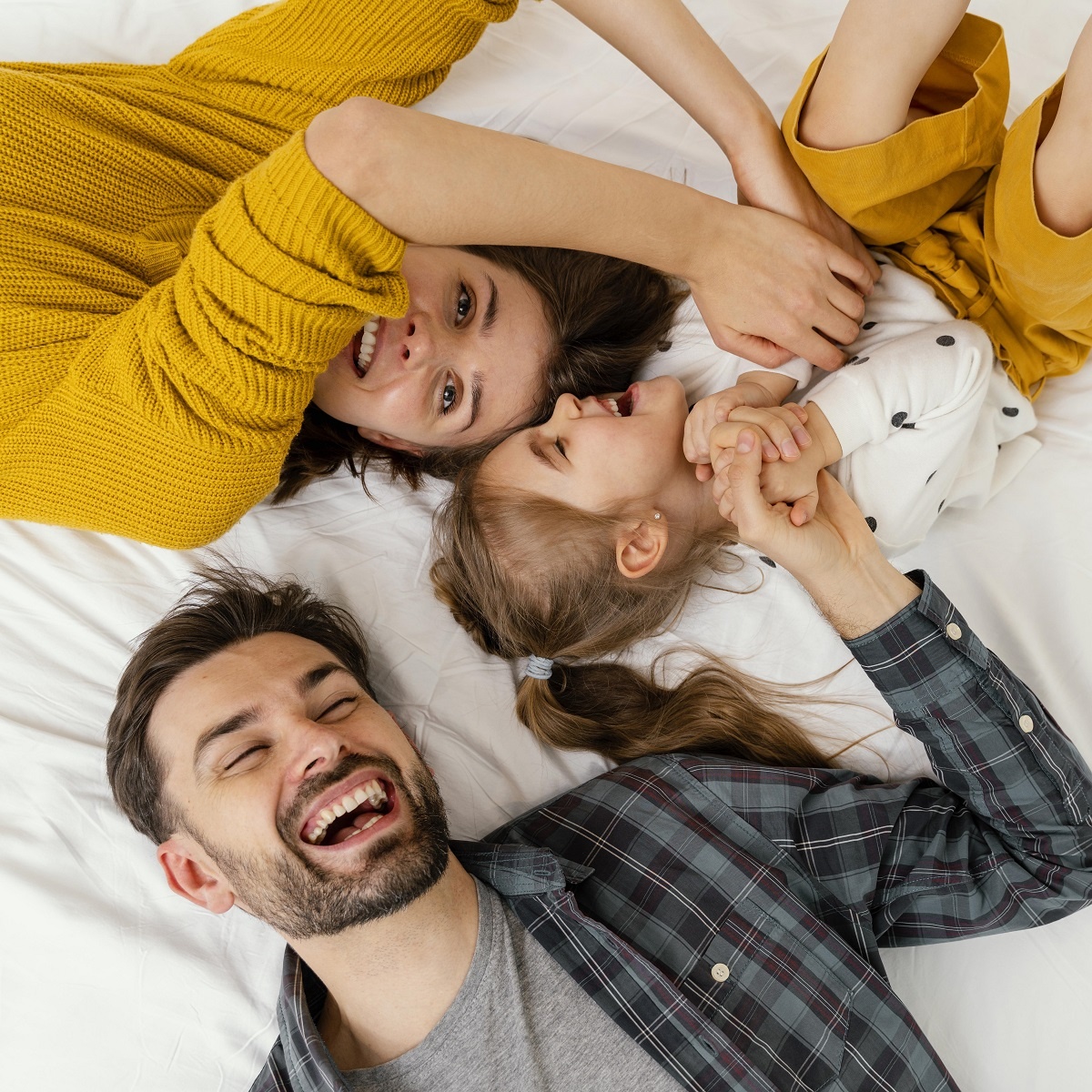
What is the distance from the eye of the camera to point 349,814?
1451 millimetres

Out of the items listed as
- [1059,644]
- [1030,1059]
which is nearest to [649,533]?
[1059,644]

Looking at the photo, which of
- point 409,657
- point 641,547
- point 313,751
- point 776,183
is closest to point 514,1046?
point 313,751

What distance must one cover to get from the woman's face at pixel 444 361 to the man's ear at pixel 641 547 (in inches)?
11.5

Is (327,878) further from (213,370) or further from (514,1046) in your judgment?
(213,370)

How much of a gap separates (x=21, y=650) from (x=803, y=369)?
142 centimetres

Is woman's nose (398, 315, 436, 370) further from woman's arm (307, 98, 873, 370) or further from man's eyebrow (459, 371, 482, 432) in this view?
woman's arm (307, 98, 873, 370)

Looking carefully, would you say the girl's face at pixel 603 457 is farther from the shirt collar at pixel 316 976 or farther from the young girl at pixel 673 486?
the shirt collar at pixel 316 976

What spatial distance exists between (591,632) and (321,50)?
1.09m

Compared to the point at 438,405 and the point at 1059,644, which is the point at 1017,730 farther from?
the point at 438,405

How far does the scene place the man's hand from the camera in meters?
1.44

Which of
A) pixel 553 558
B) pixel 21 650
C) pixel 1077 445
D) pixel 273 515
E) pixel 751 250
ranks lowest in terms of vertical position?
pixel 21 650

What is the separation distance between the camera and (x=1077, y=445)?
5.68 ft

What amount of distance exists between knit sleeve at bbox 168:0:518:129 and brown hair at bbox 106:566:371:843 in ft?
2.72

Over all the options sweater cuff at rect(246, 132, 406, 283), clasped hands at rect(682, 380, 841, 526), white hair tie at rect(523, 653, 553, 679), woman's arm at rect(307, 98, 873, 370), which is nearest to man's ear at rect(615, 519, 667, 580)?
clasped hands at rect(682, 380, 841, 526)
